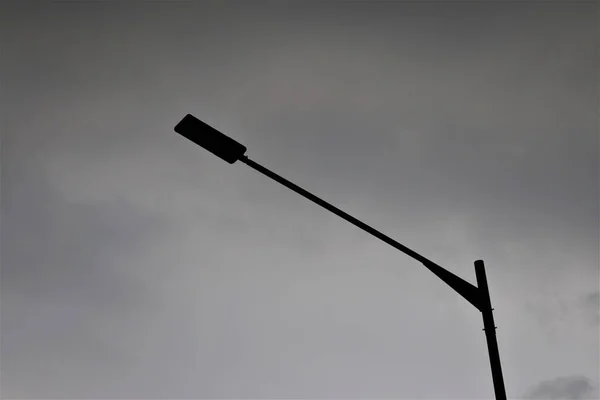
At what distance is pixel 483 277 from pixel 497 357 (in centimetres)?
93

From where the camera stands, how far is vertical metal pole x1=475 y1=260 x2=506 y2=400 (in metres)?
6.20

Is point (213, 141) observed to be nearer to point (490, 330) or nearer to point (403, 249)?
point (403, 249)

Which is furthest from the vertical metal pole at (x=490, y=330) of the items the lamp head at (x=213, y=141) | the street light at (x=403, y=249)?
the lamp head at (x=213, y=141)

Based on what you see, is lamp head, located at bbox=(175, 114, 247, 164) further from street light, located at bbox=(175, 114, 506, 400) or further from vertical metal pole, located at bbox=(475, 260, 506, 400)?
vertical metal pole, located at bbox=(475, 260, 506, 400)

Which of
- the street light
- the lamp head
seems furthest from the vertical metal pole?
the lamp head

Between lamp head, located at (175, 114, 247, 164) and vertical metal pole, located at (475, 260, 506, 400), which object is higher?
lamp head, located at (175, 114, 247, 164)

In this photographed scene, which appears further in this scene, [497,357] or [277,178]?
[277,178]

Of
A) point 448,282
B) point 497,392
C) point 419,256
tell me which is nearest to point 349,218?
point 419,256

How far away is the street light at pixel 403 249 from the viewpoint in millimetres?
6426

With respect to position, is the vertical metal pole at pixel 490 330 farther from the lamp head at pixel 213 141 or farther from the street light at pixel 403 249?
the lamp head at pixel 213 141

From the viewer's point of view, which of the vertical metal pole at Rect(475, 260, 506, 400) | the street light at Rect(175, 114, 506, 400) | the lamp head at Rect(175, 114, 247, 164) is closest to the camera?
the vertical metal pole at Rect(475, 260, 506, 400)

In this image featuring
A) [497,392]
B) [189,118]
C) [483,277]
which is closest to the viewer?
[497,392]

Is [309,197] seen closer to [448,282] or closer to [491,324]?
[448,282]

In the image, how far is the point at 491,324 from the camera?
654 centimetres
